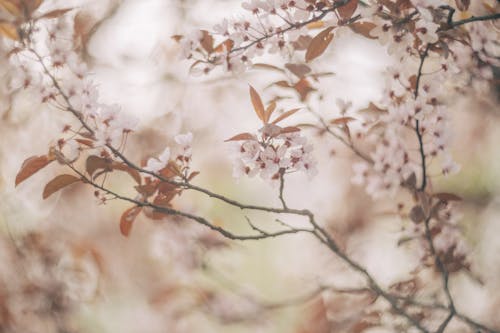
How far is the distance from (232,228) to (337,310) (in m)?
3.53

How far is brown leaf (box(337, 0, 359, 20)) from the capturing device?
0.87 m

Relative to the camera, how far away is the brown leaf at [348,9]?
2.85ft

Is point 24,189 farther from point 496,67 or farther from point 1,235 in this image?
point 496,67

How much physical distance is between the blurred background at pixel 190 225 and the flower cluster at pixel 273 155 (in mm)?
338

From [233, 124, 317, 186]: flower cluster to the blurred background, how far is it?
0.34 m

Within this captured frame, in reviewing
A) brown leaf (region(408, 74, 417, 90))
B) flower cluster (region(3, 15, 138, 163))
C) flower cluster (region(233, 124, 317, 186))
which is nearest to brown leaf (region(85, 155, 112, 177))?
flower cluster (region(3, 15, 138, 163))

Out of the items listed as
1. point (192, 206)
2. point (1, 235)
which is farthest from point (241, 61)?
point (1, 235)

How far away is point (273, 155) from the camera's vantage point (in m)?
0.90

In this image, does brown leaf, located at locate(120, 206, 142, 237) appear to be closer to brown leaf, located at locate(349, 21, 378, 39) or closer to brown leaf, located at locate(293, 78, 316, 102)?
brown leaf, located at locate(293, 78, 316, 102)

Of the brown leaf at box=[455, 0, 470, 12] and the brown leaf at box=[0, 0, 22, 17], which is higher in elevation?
the brown leaf at box=[455, 0, 470, 12]

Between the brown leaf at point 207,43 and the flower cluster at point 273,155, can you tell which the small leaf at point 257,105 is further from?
the brown leaf at point 207,43

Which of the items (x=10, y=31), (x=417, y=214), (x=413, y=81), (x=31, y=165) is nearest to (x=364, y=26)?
(x=413, y=81)

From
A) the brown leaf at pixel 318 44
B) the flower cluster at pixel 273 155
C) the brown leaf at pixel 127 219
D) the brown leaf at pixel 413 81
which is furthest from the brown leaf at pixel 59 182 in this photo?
the brown leaf at pixel 413 81

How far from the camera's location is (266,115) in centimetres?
91
